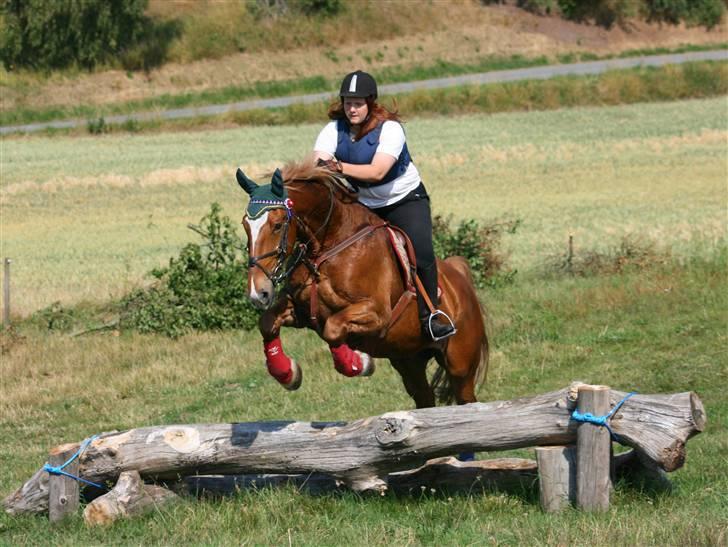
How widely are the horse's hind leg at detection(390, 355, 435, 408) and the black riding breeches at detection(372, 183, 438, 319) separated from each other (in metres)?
1.00

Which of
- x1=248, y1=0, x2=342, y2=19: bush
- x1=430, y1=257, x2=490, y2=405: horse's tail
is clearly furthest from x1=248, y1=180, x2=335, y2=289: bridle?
x1=248, y1=0, x2=342, y2=19: bush

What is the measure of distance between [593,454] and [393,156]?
8.84 ft

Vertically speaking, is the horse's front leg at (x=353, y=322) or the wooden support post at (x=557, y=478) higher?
the horse's front leg at (x=353, y=322)

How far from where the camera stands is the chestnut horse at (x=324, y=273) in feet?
25.3

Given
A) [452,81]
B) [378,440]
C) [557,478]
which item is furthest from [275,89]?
[557,478]

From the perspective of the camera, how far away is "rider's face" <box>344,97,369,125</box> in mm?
8461

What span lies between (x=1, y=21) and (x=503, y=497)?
55.0m

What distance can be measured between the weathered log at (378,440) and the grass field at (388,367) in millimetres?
280

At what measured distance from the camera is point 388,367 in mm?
14523

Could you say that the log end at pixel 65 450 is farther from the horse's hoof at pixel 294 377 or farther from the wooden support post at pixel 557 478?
the wooden support post at pixel 557 478

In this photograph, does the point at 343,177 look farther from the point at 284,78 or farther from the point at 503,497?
the point at 284,78

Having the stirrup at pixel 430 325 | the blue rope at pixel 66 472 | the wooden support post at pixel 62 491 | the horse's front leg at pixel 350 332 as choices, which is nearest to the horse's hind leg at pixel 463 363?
the stirrup at pixel 430 325

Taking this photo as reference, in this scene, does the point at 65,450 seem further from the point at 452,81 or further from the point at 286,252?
the point at 452,81

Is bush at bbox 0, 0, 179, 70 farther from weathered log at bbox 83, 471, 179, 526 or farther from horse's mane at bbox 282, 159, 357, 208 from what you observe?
weathered log at bbox 83, 471, 179, 526
